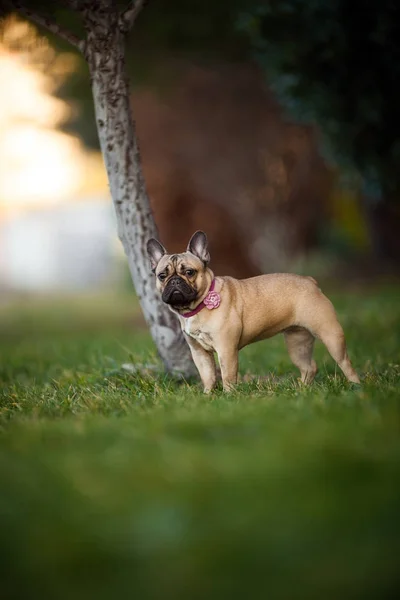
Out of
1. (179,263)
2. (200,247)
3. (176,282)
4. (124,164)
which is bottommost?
(176,282)

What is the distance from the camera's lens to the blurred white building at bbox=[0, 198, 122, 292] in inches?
1145

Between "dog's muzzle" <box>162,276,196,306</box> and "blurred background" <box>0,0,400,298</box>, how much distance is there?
10.3ft

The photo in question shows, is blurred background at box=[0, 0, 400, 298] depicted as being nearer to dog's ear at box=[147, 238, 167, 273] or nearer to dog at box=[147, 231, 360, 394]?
dog's ear at box=[147, 238, 167, 273]

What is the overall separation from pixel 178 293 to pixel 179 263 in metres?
0.32

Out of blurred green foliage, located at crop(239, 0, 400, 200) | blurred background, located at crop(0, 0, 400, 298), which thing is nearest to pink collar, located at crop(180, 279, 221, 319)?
blurred background, located at crop(0, 0, 400, 298)

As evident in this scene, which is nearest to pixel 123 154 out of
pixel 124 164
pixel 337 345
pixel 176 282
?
pixel 124 164

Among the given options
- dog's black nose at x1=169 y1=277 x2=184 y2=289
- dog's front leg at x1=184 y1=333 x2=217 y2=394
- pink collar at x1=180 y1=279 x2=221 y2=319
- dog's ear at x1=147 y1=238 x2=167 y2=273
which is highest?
dog's ear at x1=147 y1=238 x2=167 y2=273

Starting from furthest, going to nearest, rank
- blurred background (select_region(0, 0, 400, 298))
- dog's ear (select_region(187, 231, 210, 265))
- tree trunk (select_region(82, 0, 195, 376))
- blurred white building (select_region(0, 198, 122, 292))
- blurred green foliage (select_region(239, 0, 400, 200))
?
1. blurred white building (select_region(0, 198, 122, 292))
2. blurred background (select_region(0, 0, 400, 298))
3. blurred green foliage (select_region(239, 0, 400, 200))
4. tree trunk (select_region(82, 0, 195, 376))
5. dog's ear (select_region(187, 231, 210, 265))

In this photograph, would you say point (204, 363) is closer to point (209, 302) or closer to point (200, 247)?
point (209, 302)

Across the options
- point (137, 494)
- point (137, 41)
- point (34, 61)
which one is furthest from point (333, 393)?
point (137, 41)

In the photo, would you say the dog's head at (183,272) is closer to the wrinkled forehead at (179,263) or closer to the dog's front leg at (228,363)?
the wrinkled forehead at (179,263)

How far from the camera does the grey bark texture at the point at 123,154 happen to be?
5.70 m

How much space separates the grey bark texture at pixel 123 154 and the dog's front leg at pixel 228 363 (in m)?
0.96

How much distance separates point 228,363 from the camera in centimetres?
486
